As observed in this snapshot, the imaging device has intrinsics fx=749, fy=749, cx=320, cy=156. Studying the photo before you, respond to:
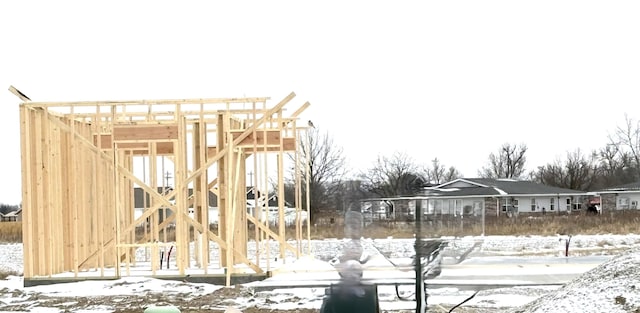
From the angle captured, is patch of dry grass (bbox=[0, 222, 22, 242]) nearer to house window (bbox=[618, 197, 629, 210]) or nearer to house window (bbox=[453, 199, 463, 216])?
house window (bbox=[453, 199, 463, 216])

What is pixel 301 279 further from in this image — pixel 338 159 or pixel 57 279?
pixel 338 159

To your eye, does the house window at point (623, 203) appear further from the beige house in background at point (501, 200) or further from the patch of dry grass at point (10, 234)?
the patch of dry grass at point (10, 234)

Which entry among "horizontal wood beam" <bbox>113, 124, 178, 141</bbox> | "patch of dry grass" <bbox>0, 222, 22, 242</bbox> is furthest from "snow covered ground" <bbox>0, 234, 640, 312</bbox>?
"patch of dry grass" <bbox>0, 222, 22, 242</bbox>

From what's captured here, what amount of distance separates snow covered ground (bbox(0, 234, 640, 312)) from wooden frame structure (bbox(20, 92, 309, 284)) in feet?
2.87

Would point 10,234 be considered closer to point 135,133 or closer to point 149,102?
point 135,133

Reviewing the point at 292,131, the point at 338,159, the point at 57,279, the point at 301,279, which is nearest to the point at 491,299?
the point at 301,279

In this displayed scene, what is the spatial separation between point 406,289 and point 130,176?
6946mm

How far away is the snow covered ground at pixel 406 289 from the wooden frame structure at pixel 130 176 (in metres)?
0.87

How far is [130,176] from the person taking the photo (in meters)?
14.8

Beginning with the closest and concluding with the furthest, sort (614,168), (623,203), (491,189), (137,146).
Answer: (137,146)
(623,203)
(491,189)
(614,168)

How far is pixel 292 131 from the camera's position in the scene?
54.6ft

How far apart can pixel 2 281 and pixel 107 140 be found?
401 cm

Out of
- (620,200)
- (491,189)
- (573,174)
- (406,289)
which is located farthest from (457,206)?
(573,174)

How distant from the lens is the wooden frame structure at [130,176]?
14.7m
